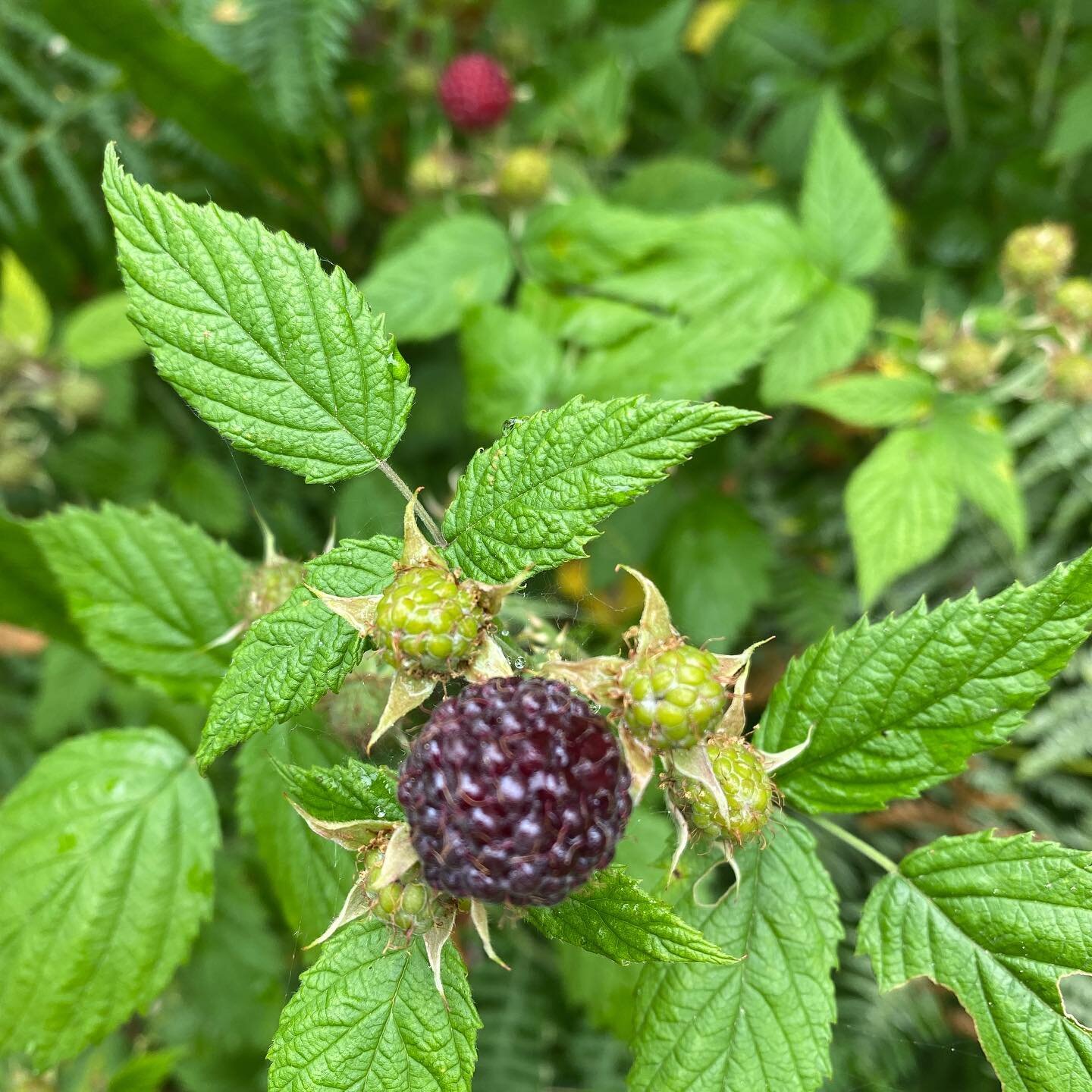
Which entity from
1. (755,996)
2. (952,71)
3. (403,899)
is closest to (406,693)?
(403,899)

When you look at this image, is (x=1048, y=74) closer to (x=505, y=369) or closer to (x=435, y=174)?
(x=435, y=174)

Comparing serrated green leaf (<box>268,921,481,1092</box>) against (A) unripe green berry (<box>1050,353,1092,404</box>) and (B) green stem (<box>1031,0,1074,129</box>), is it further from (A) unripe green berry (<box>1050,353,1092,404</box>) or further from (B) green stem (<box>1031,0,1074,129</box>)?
(B) green stem (<box>1031,0,1074,129</box>)

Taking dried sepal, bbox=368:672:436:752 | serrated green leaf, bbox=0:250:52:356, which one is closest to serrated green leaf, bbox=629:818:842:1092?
dried sepal, bbox=368:672:436:752

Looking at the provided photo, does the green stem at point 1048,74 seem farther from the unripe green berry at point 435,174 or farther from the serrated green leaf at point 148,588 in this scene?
the serrated green leaf at point 148,588

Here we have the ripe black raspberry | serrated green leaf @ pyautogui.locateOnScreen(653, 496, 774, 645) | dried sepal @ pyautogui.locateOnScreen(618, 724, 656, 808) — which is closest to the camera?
the ripe black raspberry

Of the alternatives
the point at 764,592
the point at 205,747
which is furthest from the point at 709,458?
the point at 205,747

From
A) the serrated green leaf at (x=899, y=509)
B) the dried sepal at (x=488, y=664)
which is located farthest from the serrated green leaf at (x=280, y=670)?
the serrated green leaf at (x=899, y=509)

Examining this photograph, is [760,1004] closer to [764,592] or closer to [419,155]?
[764,592]
